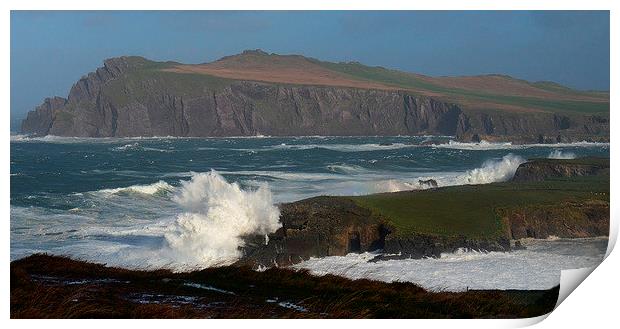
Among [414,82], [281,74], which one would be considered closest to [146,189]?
[281,74]

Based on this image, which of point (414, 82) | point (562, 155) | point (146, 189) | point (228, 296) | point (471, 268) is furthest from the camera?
point (562, 155)

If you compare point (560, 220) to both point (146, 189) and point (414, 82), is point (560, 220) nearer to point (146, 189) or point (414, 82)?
point (414, 82)

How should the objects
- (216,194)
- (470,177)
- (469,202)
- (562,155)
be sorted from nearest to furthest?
1. (216,194)
2. (469,202)
3. (470,177)
4. (562,155)

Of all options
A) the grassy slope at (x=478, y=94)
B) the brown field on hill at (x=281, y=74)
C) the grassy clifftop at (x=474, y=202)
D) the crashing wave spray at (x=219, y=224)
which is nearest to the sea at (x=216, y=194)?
the crashing wave spray at (x=219, y=224)

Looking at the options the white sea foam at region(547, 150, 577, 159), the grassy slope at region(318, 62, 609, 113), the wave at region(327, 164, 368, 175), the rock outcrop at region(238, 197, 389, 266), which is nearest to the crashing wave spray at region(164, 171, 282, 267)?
the rock outcrop at region(238, 197, 389, 266)

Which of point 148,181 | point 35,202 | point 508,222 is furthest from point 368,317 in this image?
point 35,202

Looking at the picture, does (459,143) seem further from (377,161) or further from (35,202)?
(35,202)

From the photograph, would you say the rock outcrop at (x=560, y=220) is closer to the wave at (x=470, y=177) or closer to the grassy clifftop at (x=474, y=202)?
the grassy clifftop at (x=474, y=202)
